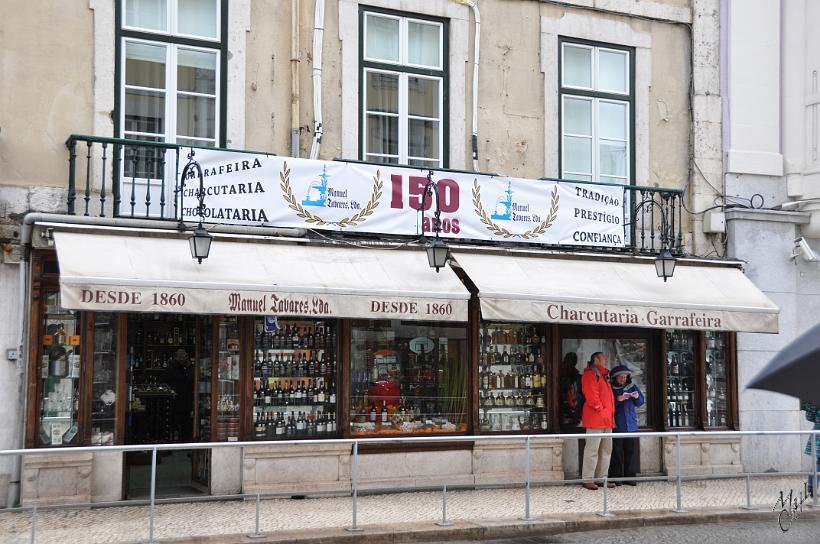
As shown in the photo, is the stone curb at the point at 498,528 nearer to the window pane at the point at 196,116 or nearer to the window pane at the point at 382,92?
the window pane at the point at 196,116

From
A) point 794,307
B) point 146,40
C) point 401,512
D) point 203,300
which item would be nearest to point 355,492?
point 401,512

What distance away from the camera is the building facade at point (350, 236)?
452 inches

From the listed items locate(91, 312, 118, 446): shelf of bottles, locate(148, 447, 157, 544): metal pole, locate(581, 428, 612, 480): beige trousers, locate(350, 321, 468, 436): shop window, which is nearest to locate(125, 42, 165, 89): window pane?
locate(91, 312, 118, 446): shelf of bottles

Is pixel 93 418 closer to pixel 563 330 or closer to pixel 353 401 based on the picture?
pixel 353 401

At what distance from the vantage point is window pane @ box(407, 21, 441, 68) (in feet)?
45.9

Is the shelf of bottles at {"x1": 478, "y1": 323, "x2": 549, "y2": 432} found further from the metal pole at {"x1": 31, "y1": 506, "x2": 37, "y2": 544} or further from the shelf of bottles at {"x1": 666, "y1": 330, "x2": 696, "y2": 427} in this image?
the metal pole at {"x1": 31, "y1": 506, "x2": 37, "y2": 544}

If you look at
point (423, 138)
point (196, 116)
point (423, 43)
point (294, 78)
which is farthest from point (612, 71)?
point (196, 116)

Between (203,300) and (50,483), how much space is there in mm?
2367

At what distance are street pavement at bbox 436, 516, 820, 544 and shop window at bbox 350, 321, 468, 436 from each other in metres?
3.23

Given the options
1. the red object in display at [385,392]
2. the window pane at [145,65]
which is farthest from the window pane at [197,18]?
the red object in display at [385,392]

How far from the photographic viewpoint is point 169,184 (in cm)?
1215

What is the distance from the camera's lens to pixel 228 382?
12.5 m

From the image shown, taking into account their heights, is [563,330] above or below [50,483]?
above

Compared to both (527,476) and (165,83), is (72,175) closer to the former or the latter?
(165,83)
